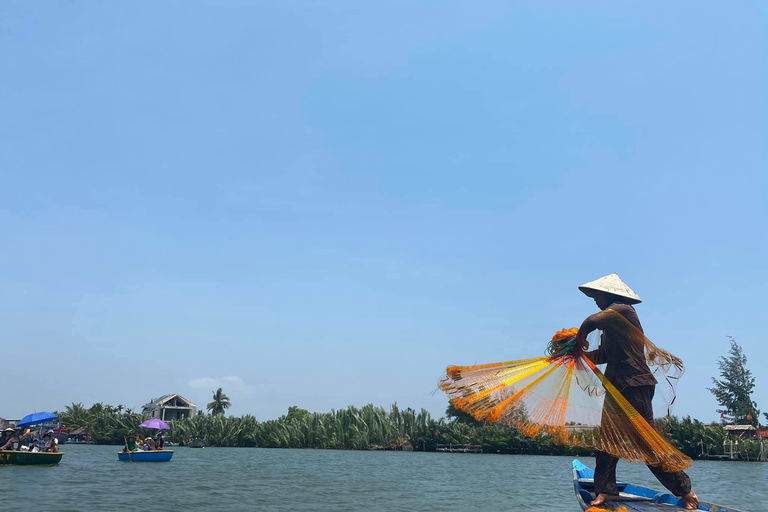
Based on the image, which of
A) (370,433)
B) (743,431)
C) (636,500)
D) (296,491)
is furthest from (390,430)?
(636,500)

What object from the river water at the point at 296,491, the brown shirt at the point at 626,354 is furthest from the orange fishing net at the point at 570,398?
the river water at the point at 296,491

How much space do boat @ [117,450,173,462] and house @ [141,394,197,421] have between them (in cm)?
5260

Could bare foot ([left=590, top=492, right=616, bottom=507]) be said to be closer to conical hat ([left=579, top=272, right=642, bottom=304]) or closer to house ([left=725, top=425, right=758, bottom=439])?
conical hat ([left=579, top=272, right=642, bottom=304])

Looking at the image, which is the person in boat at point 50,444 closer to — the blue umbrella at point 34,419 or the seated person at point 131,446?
the blue umbrella at point 34,419

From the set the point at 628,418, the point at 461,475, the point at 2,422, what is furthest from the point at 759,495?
the point at 2,422

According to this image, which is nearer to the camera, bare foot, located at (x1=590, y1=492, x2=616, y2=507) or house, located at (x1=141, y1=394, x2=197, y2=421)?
bare foot, located at (x1=590, y1=492, x2=616, y2=507)

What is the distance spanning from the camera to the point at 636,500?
7.77 m

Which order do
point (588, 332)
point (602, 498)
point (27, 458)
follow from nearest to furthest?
point (588, 332), point (602, 498), point (27, 458)

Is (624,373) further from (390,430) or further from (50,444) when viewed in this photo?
(390,430)

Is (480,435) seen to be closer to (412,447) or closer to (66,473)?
(412,447)

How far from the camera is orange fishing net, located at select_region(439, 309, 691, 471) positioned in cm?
671

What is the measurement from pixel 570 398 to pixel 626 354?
0.84 metres

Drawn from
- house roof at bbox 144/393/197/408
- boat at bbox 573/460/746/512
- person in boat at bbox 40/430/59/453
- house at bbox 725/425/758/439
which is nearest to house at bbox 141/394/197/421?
house roof at bbox 144/393/197/408

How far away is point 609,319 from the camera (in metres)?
6.81
